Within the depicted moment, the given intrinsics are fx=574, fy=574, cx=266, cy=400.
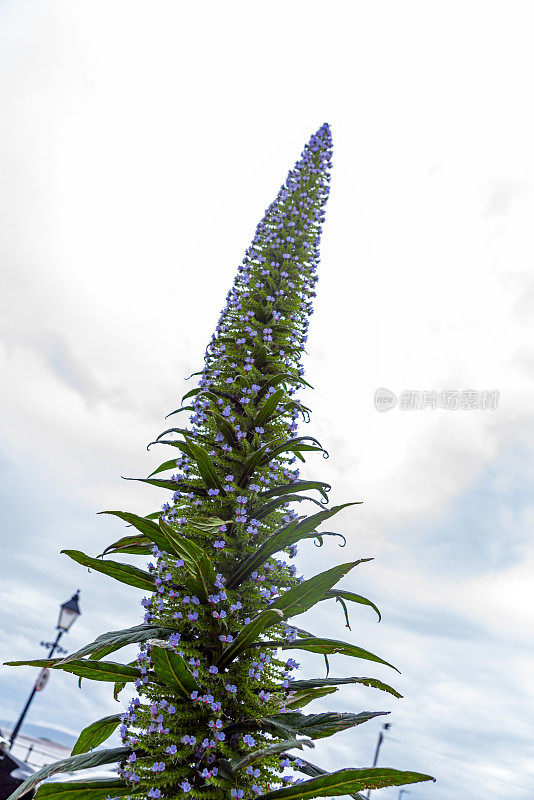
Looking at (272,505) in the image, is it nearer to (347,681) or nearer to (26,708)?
(347,681)

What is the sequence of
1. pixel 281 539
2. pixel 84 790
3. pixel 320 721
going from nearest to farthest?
pixel 84 790 → pixel 320 721 → pixel 281 539

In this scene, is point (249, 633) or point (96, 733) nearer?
point (249, 633)

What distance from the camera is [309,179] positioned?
845 cm

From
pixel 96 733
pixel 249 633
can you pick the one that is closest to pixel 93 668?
pixel 96 733

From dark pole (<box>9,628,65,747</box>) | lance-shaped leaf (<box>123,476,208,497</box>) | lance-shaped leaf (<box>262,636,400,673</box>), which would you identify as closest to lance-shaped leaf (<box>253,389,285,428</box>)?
lance-shaped leaf (<box>123,476,208,497</box>)

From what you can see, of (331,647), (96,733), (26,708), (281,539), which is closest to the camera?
(331,647)

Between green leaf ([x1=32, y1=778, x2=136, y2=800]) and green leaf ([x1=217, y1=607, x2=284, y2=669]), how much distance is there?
1159mm

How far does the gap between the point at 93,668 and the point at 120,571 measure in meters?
0.87

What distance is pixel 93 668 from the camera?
462 centimetres

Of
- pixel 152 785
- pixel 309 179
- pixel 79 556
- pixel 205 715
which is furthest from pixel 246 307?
pixel 152 785

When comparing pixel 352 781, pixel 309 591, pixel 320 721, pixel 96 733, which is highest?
pixel 309 591

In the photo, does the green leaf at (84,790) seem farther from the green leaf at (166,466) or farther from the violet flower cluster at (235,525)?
the green leaf at (166,466)

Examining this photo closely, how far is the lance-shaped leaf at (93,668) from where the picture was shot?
4.53m

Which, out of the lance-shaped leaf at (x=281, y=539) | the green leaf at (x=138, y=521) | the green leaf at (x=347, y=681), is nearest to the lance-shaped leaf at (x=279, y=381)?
the lance-shaped leaf at (x=281, y=539)
